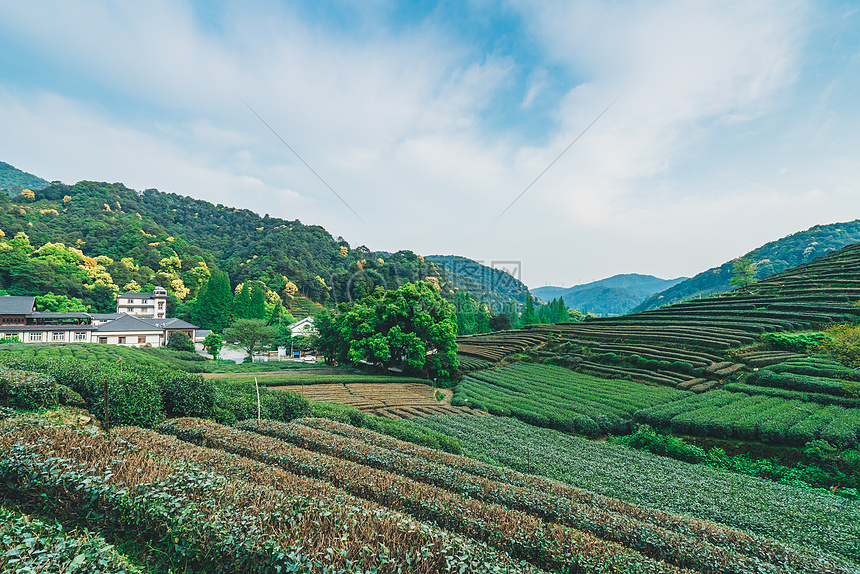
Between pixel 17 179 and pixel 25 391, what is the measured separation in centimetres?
19350

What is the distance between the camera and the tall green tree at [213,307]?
166 feet

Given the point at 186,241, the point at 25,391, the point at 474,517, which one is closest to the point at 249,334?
the point at 25,391

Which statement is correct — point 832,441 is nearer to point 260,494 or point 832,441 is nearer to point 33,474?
point 260,494

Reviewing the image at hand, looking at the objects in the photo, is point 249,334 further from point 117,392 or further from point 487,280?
point 487,280

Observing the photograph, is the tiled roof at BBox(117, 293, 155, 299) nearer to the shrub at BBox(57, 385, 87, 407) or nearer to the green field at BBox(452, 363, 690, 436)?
the green field at BBox(452, 363, 690, 436)

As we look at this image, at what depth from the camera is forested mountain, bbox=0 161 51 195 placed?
123 m

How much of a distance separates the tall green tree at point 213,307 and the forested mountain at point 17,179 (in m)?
131

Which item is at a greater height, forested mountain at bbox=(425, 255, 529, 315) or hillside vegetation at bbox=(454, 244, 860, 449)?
forested mountain at bbox=(425, 255, 529, 315)

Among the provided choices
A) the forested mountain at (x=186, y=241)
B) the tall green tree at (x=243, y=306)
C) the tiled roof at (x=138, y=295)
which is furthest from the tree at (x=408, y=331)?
the tiled roof at (x=138, y=295)

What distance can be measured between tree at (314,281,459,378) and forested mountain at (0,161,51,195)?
543 feet

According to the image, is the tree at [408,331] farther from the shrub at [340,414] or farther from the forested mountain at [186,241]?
the forested mountain at [186,241]

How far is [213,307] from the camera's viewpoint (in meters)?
51.0

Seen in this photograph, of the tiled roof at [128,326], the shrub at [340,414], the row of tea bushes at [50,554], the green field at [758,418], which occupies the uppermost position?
the tiled roof at [128,326]

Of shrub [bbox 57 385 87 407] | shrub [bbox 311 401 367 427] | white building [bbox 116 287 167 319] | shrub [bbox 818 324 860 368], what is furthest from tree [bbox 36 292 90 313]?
shrub [bbox 818 324 860 368]
